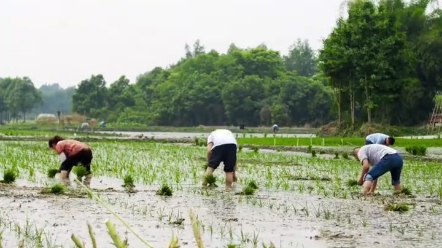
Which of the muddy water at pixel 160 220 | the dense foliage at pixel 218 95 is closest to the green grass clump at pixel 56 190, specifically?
the muddy water at pixel 160 220

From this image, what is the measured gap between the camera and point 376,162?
33.9 feet

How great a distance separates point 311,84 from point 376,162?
5912cm

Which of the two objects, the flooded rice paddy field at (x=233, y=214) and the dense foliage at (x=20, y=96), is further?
the dense foliage at (x=20, y=96)

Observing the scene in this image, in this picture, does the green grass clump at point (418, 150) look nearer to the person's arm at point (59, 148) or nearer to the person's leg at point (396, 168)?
the person's leg at point (396, 168)

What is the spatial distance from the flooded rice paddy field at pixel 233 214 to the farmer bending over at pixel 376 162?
271mm

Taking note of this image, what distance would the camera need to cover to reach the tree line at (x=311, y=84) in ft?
131

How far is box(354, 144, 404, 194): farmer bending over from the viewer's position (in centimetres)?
1014

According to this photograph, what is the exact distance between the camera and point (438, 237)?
257 inches

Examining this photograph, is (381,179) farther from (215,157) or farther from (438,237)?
(438,237)

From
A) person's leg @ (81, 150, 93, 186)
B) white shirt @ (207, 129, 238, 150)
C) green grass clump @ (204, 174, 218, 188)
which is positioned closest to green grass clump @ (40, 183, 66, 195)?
person's leg @ (81, 150, 93, 186)

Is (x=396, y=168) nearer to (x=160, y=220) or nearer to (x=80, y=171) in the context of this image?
(x=160, y=220)

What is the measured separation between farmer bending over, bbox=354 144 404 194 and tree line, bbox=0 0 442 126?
2939cm

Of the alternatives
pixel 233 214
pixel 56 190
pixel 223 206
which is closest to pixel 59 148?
pixel 56 190

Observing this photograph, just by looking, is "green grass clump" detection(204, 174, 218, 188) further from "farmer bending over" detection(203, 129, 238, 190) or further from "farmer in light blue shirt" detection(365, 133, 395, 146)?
"farmer in light blue shirt" detection(365, 133, 395, 146)
